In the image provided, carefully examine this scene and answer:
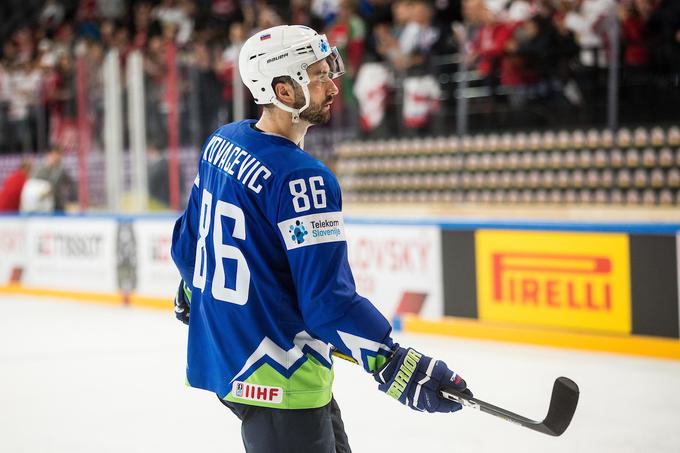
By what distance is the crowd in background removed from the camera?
826cm

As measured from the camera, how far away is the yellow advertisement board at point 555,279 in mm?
5625

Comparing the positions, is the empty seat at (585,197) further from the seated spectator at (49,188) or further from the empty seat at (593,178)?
the seated spectator at (49,188)

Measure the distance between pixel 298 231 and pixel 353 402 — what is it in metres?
2.79

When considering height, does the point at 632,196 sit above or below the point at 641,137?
below

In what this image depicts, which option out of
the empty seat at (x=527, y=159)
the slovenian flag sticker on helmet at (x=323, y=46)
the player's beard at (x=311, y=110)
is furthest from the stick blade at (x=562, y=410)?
the empty seat at (x=527, y=159)

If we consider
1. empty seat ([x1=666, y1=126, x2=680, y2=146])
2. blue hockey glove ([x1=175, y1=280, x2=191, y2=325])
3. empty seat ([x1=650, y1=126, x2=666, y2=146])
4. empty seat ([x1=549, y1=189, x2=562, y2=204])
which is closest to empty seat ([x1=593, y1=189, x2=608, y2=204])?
empty seat ([x1=549, y1=189, x2=562, y2=204])

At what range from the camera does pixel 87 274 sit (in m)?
8.77

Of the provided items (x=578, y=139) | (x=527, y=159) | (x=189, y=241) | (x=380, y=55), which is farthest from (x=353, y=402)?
(x=380, y=55)

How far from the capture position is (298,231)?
79.3 inches

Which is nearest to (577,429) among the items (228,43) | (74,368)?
(74,368)

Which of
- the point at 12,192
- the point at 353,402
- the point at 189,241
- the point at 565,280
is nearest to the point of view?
the point at 189,241

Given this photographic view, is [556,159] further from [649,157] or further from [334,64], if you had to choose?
[334,64]

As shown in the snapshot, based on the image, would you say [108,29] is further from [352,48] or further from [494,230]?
[494,230]

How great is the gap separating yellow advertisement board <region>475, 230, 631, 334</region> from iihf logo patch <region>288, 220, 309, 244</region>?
13.3 ft
